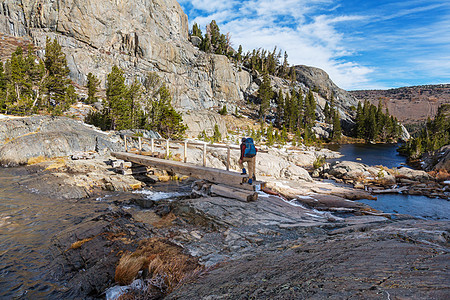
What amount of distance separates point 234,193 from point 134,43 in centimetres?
7481

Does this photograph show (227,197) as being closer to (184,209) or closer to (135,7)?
(184,209)

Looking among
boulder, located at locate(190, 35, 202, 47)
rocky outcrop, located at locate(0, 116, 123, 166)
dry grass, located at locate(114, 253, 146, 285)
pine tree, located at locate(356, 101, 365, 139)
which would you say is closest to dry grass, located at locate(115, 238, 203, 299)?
dry grass, located at locate(114, 253, 146, 285)

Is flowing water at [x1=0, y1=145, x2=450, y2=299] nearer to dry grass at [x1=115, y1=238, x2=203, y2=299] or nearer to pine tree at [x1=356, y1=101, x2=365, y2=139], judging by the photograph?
dry grass at [x1=115, y1=238, x2=203, y2=299]

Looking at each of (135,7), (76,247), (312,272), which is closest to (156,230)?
(76,247)

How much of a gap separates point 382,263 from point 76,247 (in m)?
7.15

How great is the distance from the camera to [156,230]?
6.99 m

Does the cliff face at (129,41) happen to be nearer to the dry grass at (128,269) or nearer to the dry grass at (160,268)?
the dry grass at (160,268)

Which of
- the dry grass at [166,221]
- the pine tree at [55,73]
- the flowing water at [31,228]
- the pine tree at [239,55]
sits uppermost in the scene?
the pine tree at [239,55]

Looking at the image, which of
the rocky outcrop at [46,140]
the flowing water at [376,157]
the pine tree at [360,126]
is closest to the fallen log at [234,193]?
the rocky outcrop at [46,140]

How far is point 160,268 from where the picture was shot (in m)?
4.48

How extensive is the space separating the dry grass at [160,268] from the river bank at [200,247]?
22 mm

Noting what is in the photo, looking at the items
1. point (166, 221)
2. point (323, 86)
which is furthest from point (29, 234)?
point (323, 86)

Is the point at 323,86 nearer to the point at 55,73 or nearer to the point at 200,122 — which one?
the point at 200,122

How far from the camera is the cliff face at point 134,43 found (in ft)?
188
